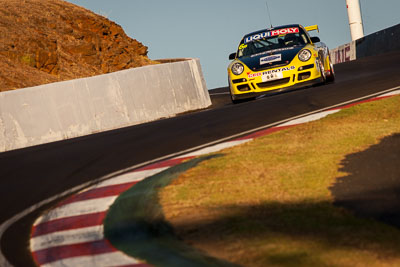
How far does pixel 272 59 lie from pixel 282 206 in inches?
331

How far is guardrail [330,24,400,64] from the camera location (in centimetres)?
2860

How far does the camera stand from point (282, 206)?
17.0 feet

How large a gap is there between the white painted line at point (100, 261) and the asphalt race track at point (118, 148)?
260mm

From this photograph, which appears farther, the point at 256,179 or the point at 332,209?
the point at 256,179

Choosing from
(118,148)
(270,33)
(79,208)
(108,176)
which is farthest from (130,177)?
(270,33)

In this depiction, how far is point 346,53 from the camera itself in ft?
111

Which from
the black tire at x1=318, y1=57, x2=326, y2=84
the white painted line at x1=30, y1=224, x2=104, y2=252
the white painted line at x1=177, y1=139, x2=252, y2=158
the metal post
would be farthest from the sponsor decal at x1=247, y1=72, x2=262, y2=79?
the metal post

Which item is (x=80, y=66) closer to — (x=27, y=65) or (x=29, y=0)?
(x=27, y=65)

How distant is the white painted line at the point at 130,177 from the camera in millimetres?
7155

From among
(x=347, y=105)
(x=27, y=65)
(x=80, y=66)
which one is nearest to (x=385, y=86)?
(x=347, y=105)

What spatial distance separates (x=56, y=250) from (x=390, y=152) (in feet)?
10.4

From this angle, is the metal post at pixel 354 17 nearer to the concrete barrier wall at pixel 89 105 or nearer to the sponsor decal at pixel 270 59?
the concrete barrier wall at pixel 89 105

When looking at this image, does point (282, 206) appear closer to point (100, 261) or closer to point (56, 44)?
point (100, 261)

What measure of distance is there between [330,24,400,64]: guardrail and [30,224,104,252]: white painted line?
24315 millimetres
